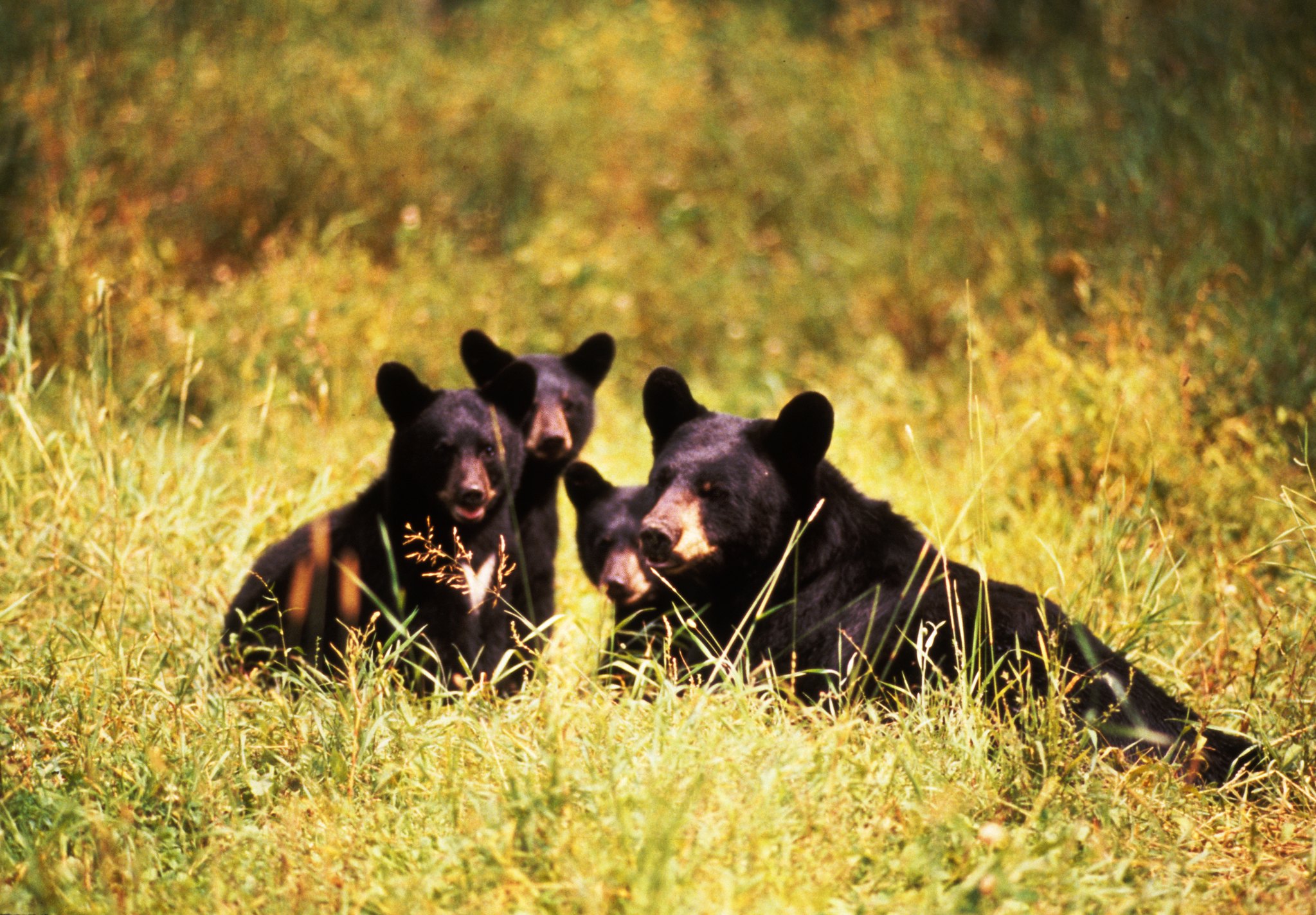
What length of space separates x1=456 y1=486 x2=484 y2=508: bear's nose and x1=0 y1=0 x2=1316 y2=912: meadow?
0.54 meters

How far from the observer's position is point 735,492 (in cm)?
349

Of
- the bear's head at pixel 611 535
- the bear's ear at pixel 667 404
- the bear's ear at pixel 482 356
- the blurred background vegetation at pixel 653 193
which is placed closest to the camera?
the bear's ear at pixel 667 404

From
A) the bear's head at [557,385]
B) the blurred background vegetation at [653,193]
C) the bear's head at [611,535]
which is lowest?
the bear's head at [611,535]

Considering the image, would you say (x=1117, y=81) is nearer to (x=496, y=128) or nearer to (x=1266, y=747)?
(x=496, y=128)

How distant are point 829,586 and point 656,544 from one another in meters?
0.51

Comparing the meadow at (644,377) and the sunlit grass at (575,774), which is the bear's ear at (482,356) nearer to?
the meadow at (644,377)

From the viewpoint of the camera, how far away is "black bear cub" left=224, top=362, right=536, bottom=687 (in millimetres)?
4008

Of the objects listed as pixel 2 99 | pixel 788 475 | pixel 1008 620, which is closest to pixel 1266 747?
pixel 1008 620

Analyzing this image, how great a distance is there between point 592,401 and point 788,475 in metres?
2.07

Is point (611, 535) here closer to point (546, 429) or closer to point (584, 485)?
point (584, 485)

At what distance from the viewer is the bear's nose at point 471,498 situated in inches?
158

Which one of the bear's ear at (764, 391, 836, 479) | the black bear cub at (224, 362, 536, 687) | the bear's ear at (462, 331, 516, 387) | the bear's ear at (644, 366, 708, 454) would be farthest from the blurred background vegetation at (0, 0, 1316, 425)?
the bear's ear at (764, 391, 836, 479)

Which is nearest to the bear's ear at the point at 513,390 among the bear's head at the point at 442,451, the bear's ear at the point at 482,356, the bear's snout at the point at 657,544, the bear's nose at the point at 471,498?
the bear's head at the point at 442,451

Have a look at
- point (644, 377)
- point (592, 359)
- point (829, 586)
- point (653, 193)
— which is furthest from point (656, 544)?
point (653, 193)
